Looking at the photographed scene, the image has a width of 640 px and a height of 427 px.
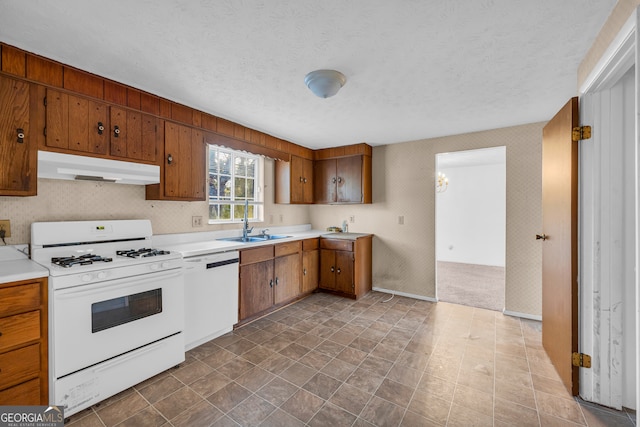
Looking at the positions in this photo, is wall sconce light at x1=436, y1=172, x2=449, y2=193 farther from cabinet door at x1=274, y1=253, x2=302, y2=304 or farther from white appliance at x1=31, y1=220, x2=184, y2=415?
white appliance at x1=31, y1=220, x2=184, y2=415

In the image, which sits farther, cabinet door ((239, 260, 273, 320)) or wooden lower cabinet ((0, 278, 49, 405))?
cabinet door ((239, 260, 273, 320))

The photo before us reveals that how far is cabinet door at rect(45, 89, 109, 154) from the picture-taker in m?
1.88

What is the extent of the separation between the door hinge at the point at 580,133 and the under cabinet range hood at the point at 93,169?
325 cm

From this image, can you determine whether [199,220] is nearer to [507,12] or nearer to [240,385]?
[240,385]

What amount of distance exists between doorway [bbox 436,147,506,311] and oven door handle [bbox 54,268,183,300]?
4.60 metres

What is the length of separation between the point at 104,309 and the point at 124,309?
12 cm

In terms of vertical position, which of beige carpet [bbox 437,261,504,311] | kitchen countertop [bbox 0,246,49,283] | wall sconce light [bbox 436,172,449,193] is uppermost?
wall sconce light [bbox 436,172,449,193]

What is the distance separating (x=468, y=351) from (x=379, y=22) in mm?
2708

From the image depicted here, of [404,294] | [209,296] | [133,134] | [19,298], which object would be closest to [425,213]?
[404,294]

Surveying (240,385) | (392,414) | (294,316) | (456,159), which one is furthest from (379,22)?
(456,159)

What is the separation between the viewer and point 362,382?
79.1 inches

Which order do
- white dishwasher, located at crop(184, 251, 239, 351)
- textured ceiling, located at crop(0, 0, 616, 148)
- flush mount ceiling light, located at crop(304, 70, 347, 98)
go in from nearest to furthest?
1. textured ceiling, located at crop(0, 0, 616, 148)
2. flush mount ceiling light, located at crop(304, 70, 347, 98)
3. white dishwasher, located at crop(184, 251, 239, 351)

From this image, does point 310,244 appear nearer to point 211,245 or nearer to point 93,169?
point 211,245

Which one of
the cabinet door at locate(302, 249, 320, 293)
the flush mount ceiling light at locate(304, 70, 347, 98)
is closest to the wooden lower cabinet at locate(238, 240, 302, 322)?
the cabinet door at locate(302, 249, 320, 293)
